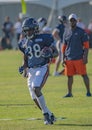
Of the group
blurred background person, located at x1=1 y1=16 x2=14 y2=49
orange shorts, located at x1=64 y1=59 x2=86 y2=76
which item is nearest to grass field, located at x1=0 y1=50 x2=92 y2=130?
orange shorts, located at x1=64 y1=59 x2=86 y2=76

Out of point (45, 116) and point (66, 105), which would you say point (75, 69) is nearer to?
point (66, 105)

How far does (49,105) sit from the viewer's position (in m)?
14.9

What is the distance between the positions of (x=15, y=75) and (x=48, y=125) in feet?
37.1

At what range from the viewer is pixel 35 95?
40.6 feet

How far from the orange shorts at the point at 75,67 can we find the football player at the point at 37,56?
3.70 m

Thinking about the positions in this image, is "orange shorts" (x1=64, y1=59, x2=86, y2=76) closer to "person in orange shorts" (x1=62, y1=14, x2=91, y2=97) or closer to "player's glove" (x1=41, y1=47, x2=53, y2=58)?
"person in orange shorts" (x1=62, y1=14, x2=91, y2=97)

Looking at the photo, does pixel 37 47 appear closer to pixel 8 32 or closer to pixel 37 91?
pixel 37 91

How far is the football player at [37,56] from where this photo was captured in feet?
40.1

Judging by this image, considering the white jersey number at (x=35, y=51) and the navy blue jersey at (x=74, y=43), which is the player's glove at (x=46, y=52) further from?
the navy blue jersey at (x=74, y=43)


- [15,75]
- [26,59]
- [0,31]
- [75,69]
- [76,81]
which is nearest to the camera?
[26,59]

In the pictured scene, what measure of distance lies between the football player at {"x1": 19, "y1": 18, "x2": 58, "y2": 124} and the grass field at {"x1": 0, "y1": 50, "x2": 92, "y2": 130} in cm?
42

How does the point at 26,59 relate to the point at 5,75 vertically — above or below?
above

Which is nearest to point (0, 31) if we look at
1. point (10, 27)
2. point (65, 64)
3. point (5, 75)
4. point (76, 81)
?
point (10, 27)

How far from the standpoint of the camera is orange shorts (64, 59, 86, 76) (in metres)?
16.3
